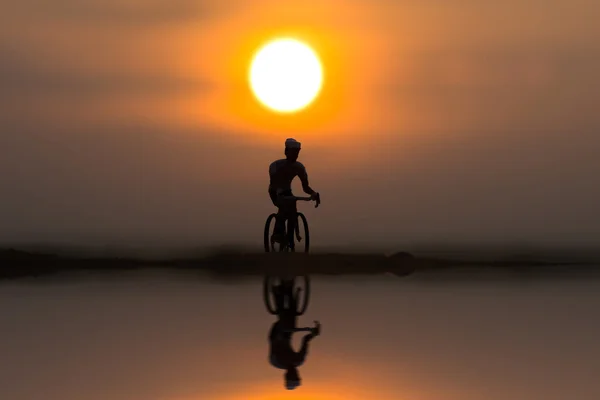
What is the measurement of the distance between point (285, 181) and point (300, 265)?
202cm

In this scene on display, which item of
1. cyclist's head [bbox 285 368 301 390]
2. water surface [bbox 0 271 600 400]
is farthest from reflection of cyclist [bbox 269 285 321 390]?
water surface [bbox 0 271 600 400]

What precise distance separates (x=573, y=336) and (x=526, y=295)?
5994mm

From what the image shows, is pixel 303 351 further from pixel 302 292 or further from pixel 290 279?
pixel 290 279

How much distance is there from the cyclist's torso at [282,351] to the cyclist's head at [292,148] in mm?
11649

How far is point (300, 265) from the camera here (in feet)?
74.5

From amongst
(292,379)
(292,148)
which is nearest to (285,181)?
(292,148)

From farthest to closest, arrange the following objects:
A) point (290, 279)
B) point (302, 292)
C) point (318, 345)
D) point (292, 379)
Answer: point (290, 279)
point (302, 292)
point (318, 345)
point (292, 379)

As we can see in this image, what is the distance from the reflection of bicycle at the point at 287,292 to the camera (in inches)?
576

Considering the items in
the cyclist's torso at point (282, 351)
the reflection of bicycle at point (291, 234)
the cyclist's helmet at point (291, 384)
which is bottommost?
the cyclist's helmet at point (291, 384)

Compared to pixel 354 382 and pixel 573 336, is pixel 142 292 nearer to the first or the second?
A: pixel 573 336

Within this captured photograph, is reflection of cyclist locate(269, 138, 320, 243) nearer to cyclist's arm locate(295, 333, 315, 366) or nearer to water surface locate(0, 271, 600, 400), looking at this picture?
water surface locate(0, 271, 600, 400)

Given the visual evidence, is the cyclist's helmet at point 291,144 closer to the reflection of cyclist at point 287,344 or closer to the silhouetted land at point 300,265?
the silhouetted land at point 300,265

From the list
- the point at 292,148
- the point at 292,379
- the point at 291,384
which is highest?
the point at 292,148

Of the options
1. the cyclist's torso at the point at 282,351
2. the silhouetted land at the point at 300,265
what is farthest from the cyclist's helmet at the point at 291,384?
the silhouetted land at the point at 300,265
